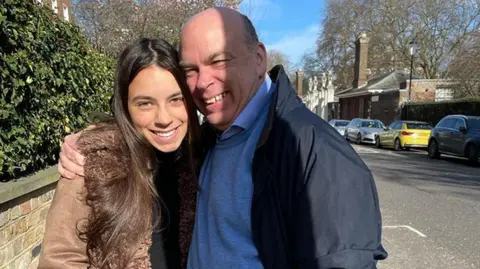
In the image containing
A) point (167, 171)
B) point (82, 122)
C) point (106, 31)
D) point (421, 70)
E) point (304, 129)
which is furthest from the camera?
point (421, 70)

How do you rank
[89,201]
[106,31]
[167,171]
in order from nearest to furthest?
[89,201], [167,171], [106,31]

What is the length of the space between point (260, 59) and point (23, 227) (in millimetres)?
2494

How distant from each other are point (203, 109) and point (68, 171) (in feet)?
2.01

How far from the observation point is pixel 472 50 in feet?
72.3

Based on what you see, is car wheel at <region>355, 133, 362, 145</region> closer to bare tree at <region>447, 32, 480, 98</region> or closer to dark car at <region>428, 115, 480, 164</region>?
bare tree at <region>447, 32, 480, 98</region>

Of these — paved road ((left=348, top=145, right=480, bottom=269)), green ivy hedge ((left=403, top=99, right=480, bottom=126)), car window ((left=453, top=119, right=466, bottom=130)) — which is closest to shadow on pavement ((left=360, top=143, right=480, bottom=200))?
paved road ((left=348, top=145, right=480, bottom=269))

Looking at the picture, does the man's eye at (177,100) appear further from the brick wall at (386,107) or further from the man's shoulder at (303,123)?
the brick wall at (386,107)

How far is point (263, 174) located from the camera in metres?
1.34

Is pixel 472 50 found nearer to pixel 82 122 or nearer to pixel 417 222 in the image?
pixel 417 222

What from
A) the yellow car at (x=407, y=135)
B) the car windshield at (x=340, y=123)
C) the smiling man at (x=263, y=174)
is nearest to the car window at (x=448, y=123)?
the yellow car at (x=407, y=135)

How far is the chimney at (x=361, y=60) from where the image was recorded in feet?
127

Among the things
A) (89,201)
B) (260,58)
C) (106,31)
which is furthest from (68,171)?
(106,31)

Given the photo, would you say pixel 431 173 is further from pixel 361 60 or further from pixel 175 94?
pixel 361 60

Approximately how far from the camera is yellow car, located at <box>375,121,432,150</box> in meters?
18.1
